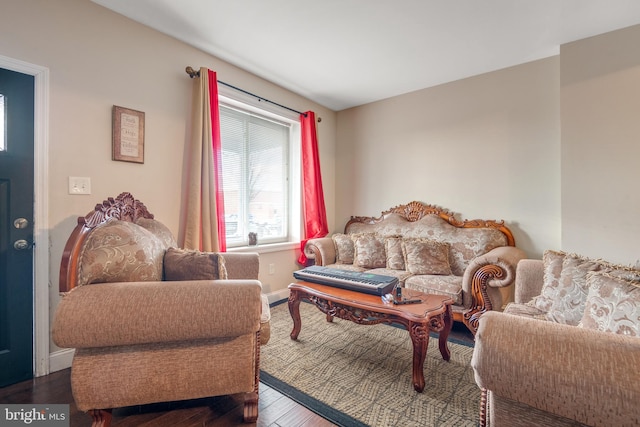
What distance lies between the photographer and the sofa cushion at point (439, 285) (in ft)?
7.70

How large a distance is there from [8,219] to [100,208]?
65cm

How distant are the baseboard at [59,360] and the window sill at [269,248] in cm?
138

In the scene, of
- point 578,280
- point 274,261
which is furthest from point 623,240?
point 274,261

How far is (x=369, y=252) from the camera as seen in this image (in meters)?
3.11

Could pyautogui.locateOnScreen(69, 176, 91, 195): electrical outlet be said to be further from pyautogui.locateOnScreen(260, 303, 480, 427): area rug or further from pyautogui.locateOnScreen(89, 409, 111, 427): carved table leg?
pyautogui.locateOnScreen(260, 303, 480, 427): area rug

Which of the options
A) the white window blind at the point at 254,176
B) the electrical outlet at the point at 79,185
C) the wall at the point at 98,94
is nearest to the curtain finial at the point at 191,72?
the wall at the point at 98,94

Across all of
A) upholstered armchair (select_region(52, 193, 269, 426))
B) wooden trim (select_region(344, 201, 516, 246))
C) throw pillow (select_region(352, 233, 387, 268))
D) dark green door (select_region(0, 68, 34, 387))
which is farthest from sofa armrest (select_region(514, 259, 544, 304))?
dark green door (select_region(0, 68, 34, 387))

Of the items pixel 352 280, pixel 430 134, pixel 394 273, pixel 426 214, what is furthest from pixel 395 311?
pixel 430 134

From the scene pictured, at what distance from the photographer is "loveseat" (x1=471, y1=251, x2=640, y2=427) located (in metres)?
0.70

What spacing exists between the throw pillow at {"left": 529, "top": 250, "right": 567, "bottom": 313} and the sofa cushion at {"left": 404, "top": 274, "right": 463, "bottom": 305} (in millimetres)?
696

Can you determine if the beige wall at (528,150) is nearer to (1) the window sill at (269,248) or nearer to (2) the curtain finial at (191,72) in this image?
(1) the window sill at (269,248)

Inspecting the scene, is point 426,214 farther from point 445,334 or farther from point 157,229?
point 157,229

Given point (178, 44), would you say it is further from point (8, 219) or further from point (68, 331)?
point (68, 331)

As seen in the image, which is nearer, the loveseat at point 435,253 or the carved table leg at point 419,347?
the carved table leg at point 419,347
